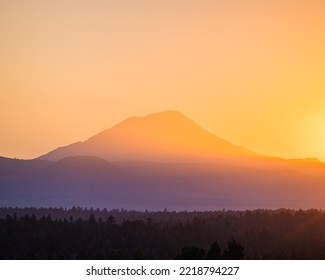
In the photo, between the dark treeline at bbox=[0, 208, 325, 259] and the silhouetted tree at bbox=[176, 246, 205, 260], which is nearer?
the silhouetted tree at bbox=[176, 246, 205, 260]

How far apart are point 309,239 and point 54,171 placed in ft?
59.8

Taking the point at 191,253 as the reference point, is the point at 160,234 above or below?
above

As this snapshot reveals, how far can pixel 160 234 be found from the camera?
2642cm

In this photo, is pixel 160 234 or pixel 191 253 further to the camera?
pixel 160 234

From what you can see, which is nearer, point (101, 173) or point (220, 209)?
point (220, 209)

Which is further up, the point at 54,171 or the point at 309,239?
the point at 54,171

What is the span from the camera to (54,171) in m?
37.3

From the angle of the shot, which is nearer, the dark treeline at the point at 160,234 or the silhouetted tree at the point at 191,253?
the silhouetted tree at the point at 191,253

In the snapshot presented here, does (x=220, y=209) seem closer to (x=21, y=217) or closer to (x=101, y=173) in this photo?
(x=101, y=173)

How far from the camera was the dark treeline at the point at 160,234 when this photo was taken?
22.9 metres

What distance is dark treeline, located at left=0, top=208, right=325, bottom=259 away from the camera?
22.9 meters
